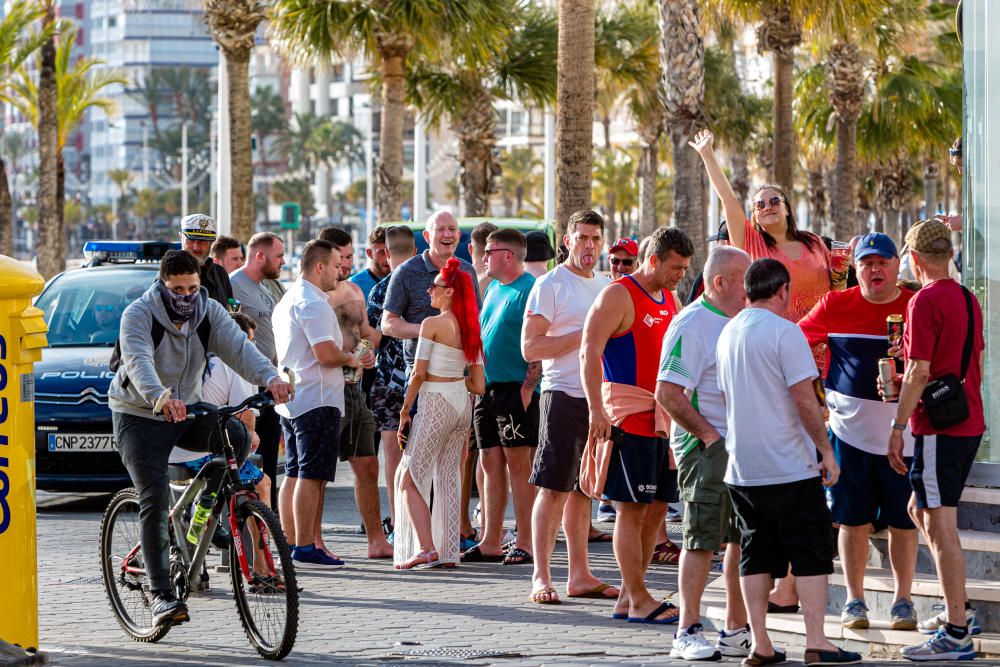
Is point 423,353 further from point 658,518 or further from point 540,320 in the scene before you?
point 658,518

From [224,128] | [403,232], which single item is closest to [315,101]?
[224,128]

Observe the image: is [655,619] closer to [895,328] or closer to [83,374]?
[895,328]

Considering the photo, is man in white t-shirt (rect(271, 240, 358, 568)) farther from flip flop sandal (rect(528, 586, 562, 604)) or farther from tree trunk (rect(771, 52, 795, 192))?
tree trunk (rect(771, 52, 795, 192))

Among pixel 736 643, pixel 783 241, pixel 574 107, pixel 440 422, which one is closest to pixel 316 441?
pixel 440 422

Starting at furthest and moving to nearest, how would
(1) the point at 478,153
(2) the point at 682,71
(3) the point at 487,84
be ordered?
1. (1) the point at 478,153
2. (3) the point at 487,84
3. (2) the point at 682,71

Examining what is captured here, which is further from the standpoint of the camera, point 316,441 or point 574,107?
point 574,107

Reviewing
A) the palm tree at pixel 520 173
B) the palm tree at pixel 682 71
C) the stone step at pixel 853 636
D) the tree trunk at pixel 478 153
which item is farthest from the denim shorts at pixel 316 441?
the palm tree at pixel 520 173

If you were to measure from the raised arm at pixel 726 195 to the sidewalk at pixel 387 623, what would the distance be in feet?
6.34

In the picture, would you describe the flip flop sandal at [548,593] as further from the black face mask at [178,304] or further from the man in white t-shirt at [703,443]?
the black face mask at [178,304]

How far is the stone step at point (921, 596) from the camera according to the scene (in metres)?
7.28

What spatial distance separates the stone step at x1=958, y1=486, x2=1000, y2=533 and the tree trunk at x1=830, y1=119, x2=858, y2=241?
81.0 feet

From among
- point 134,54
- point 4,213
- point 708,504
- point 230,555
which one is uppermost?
point 134,54

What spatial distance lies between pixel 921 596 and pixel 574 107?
34.0 feet

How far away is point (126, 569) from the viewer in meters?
7.75
